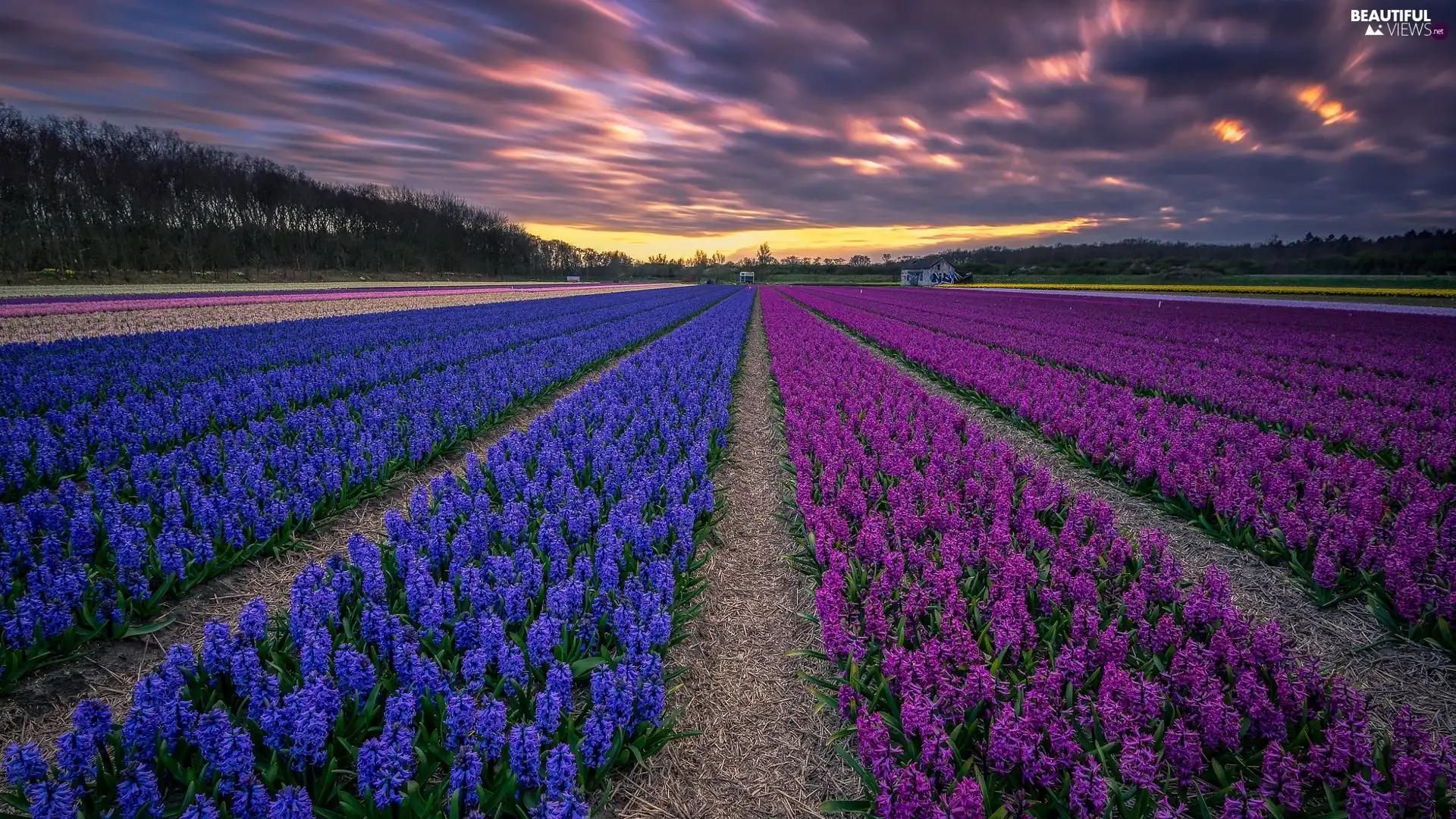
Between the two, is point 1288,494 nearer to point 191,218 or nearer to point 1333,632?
point 1333,632

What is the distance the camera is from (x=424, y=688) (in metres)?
3.42

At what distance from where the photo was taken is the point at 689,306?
41094 mm

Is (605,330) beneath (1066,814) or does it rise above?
above

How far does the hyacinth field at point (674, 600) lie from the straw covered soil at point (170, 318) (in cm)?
1074

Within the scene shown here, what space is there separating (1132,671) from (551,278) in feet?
429

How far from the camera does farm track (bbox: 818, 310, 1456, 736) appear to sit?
4.04m

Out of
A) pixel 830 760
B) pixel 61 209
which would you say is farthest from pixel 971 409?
pixel 61 209

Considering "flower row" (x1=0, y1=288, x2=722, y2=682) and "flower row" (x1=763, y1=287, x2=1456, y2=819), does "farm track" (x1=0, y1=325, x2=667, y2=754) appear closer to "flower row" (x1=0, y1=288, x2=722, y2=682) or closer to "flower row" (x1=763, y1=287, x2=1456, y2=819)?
"flower row" (x1=0, y1=288, x2=722, y2=682)

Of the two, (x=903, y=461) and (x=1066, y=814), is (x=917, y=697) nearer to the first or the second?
(x=1066, y=814)

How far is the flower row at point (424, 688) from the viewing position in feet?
8.92

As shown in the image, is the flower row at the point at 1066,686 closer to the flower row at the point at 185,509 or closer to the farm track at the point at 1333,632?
the farm track at the point at 1333,632

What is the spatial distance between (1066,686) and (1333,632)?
309 cm

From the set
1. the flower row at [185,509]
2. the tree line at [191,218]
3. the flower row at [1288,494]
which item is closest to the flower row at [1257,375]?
the flower row at [1288,494]

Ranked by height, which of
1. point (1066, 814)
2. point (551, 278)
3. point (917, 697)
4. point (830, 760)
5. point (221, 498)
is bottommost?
point (830, 760)
